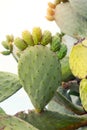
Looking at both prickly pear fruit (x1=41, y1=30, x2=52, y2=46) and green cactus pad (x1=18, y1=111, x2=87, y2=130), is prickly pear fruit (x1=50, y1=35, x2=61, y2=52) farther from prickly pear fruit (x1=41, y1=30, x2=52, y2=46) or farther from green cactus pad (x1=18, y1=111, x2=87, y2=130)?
green cactus pad (x1=18, y1=111, x2=87, y2=130)

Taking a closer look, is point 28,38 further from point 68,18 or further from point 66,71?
point 68,18

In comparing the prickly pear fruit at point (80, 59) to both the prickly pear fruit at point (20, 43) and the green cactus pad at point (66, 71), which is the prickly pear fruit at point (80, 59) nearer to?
the prickly pear fruit at point (20, 43)

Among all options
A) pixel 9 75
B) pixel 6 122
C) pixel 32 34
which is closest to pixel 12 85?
pixel 9 75

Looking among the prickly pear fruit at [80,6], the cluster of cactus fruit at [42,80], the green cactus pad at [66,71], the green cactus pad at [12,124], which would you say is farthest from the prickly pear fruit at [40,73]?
the prickly pear fruit at [80,6]

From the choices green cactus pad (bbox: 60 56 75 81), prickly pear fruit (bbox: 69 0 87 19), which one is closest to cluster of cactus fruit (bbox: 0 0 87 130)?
green cactus pad (bbox: 60 56 75 81)

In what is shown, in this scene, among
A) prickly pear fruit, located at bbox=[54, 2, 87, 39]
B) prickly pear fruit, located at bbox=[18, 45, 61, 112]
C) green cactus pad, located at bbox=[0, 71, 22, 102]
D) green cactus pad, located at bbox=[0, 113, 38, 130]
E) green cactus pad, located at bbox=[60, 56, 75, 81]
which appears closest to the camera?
green cactus pad, located at bbox=[0, 113, 38, 130]

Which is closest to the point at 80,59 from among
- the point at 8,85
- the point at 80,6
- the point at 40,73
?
the point at 40,73
